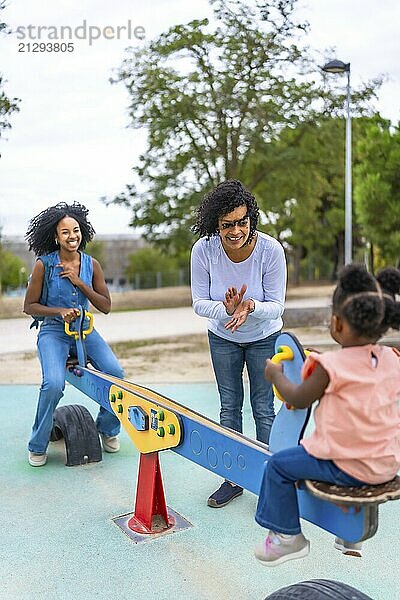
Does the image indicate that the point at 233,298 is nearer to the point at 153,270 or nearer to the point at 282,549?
the point at 282,549

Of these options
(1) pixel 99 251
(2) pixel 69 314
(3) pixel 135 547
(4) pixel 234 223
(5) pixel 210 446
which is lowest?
(3) pixel 135 547

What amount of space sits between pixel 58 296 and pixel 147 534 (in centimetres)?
152

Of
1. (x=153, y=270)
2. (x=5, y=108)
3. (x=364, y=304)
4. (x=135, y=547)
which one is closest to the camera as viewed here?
(x=364, y=304)

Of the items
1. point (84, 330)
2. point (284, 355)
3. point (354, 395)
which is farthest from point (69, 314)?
point (354, 395)

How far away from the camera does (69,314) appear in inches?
146

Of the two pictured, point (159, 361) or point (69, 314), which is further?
point (159, 361)

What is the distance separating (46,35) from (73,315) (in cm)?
543

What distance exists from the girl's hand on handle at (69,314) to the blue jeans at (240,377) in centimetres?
85

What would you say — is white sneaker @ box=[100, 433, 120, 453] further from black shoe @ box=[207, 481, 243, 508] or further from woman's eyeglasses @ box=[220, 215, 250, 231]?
woman's eyeglasses @ box=[220, 215, 250, 231]

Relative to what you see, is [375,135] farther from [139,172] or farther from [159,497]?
[139,172]

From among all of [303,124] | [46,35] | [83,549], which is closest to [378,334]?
[83,549]

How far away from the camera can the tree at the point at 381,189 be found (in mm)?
8344

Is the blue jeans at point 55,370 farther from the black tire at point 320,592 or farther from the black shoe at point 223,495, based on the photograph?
the black tire at point 320,592

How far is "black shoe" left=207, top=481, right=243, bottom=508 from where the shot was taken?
3.23m
